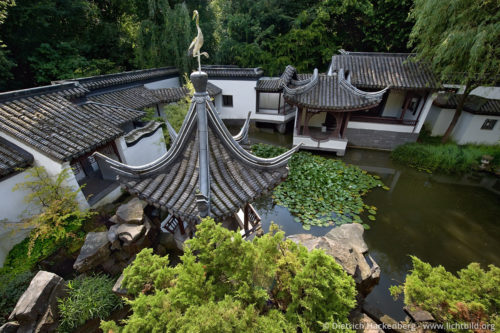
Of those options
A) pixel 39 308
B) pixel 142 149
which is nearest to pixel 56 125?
pixel 142 149

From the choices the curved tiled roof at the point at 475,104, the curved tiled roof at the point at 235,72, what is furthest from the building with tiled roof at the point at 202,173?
the curved tiled roof at the point at 475,104

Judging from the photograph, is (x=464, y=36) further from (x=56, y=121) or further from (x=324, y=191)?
(x=56, y=121)

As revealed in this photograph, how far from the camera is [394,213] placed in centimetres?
958

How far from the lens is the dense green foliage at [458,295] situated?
3.05m

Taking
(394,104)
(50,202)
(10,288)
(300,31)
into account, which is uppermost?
(300,31)

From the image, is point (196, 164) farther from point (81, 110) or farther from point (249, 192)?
point (81, 110)

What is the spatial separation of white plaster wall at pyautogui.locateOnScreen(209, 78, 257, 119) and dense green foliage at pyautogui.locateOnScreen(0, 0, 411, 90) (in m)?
3.22

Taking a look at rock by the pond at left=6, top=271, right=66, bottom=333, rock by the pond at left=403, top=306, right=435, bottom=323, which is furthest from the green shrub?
rock by the pond at left=403, top=306, right=435, bottom=323

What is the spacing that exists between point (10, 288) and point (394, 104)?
869 inches

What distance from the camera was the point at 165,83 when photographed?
17547mm

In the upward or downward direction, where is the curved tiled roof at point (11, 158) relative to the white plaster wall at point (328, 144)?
upward

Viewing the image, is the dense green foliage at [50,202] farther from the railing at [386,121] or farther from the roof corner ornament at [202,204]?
the railing at [386,121]

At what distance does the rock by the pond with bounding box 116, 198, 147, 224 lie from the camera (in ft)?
20.1

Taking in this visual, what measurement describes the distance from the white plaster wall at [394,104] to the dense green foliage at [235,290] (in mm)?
17410
